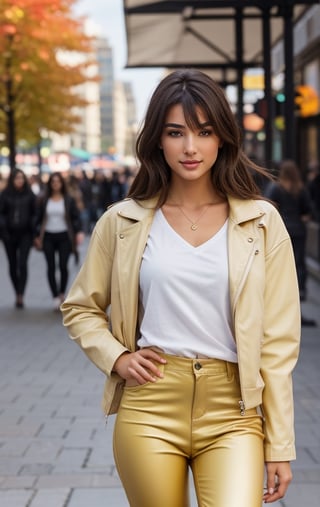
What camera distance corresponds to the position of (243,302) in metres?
3.08

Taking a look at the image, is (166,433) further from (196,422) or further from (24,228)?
(24,228)

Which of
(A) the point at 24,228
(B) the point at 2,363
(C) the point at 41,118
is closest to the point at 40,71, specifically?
(C) the point at 41,118

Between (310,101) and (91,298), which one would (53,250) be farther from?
(91,298)

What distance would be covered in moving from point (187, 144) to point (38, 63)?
1045 inches

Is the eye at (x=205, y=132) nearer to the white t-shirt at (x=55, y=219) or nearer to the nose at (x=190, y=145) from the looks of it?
the nose at (x=190, y=145)

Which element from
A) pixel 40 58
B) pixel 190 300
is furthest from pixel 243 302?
pixel 40 58

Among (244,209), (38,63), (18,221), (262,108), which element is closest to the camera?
(244,209)

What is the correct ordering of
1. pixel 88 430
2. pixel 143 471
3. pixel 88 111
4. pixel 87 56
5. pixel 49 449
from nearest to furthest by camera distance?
1. pixel 143 471
2. pixel 49 449
3. pixel 88 430
4. pixel 87 56
5. pixel 88 111

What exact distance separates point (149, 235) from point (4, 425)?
13.8 ft

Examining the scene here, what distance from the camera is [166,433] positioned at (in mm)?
3090

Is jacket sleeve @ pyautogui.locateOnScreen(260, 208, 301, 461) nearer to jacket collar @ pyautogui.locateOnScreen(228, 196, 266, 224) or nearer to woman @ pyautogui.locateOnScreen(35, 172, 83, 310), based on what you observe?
jacket collar @ pyautogui.locateOnScreen(228, 196, 266, 224)

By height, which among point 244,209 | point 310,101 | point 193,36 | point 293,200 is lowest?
point 293,200

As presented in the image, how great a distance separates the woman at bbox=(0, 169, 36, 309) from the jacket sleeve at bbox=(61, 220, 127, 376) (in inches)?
419

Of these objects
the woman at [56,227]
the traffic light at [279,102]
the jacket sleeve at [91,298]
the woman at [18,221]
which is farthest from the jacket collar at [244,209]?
the traffic light at [279,102]
